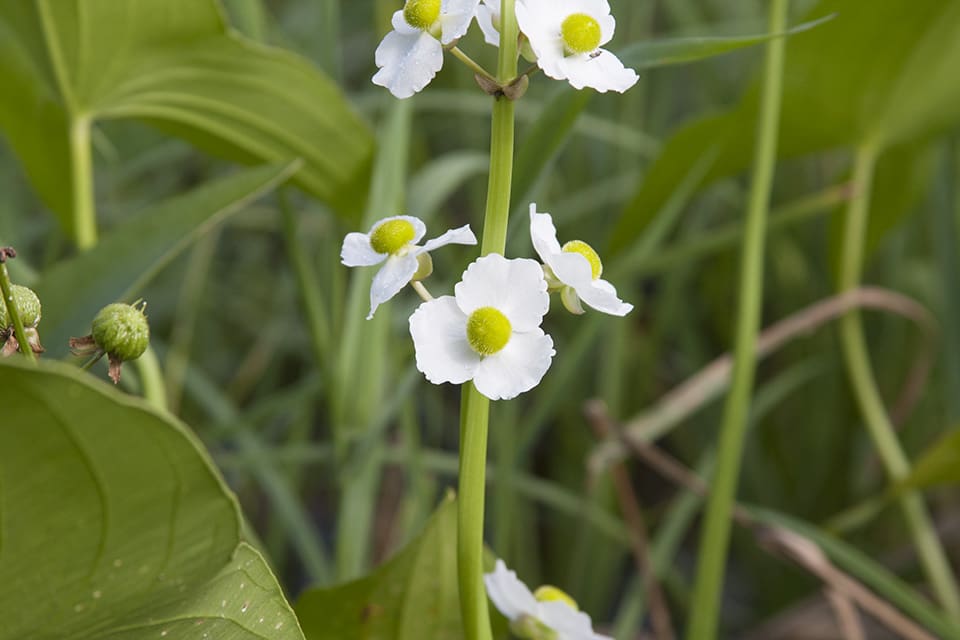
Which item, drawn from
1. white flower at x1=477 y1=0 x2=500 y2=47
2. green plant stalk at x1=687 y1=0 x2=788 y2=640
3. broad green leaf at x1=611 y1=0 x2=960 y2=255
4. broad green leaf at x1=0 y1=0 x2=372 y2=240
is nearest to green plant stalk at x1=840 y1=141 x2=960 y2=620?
broad green leaf at x1=611 y1=0 x2=960 y2=255

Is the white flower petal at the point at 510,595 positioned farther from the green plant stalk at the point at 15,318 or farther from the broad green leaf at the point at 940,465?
the broad green leaf at the point at 940,465

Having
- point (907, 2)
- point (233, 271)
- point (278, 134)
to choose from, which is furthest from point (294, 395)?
point (233, 271)

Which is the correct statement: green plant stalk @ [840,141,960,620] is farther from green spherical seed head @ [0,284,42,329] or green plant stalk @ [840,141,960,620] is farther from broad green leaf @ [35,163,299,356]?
green spherical seed head @ [0,284,42,329]

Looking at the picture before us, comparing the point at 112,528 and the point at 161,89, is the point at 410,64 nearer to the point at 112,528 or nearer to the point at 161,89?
the point at 112,528

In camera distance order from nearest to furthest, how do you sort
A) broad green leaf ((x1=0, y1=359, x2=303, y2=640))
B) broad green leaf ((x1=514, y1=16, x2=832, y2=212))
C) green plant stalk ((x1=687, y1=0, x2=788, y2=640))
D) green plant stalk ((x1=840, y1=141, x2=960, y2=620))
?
1. broad green leaf ((x1=0, y1=359, x2=303, y2=640))
2. broad green leaf ((x1=514, y1=16, x2=832, y2=212))
3. green plant stalk ((x1=687, y1=0, x2=788, y2=640))
4. green plant stalk ((x1=840, y1=141, x2=960, y2=620))

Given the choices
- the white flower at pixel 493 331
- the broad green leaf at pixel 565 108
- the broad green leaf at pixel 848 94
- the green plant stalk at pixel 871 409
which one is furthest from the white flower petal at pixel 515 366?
the green plant stalk at pixel 871 409

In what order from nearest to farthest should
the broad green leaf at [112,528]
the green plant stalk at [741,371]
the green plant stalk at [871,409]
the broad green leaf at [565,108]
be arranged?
the broad green leaf at [112,528]
the broad green leaf at [565,108]
the green plant stalk at [741,371]
the green plant stalk at [871,409]

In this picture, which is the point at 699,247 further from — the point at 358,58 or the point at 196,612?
the point at 358,58
